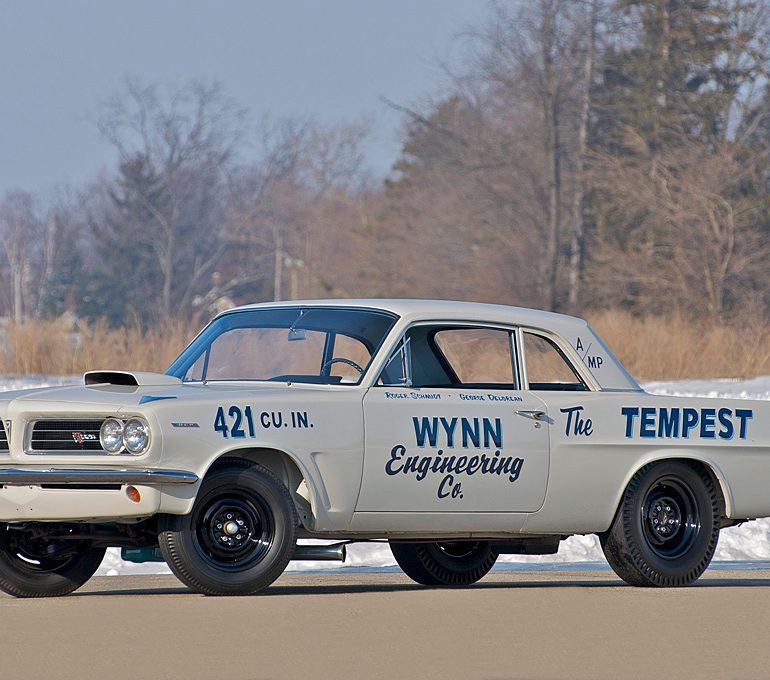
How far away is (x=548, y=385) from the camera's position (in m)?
10.3

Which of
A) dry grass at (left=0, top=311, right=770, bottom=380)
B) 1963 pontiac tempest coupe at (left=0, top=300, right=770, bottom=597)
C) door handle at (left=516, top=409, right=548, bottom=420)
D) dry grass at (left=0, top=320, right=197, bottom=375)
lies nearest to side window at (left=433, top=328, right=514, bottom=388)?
1963 pontiac tempest coupe at (left=0, top=300, right=770, bottom=597)

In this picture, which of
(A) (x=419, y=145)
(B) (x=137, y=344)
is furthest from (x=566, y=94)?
(B) (x=137, y=344)

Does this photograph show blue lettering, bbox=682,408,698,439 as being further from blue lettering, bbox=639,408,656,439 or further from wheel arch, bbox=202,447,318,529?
wheel arch, bbox=202,447,318,529

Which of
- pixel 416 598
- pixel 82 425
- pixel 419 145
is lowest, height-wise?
pixel 416 598

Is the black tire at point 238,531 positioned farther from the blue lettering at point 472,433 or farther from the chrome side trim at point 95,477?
the blue lettering at point 472,433

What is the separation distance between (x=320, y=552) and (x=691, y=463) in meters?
2.50

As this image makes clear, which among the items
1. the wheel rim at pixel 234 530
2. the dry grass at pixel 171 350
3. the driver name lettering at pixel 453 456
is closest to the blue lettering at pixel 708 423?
the driver name lettering at pixel 453 456

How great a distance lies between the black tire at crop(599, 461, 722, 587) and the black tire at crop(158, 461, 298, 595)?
2197 mm

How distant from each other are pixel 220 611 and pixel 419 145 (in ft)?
194

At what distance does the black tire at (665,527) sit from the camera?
33.0 ft

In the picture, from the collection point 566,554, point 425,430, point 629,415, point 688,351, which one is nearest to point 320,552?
point 425,430

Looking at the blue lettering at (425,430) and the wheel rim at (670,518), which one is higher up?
the blue lettering at (425,430)

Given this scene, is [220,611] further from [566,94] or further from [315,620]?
[566,94]

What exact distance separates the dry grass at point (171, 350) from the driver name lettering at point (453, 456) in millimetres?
18747
